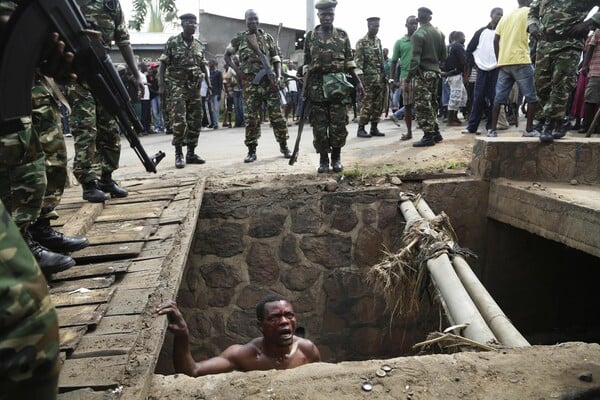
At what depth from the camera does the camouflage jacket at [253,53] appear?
616 centimetres

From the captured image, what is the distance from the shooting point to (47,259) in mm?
2537

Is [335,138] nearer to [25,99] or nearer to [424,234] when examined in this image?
[424,234]

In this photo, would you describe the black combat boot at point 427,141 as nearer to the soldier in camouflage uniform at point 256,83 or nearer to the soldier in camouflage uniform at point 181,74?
the soldier in camouflage uniform at point 256,83

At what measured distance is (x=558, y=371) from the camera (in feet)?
6.40

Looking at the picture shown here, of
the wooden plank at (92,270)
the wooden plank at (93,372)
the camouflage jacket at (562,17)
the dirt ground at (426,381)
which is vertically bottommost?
the dirt ground at (426,381)

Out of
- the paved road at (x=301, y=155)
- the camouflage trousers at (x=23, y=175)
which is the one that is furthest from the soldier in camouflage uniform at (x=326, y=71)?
the camouflage trousers at (x=23, y=175)

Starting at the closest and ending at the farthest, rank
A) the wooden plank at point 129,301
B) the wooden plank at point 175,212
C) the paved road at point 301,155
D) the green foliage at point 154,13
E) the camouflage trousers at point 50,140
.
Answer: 1. the wooden plank at point 129,301
2. the camouflage trousers at point 50,140
3. the wooden plank at point 175,212
4. the paved road at point 301,155
5. the green foliage at point 154,13

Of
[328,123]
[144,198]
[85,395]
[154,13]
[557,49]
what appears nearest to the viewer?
[85,395]

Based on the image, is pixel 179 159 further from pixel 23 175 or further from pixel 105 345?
pixel 105 345

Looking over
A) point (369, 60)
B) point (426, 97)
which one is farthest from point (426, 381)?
point (369, 60)

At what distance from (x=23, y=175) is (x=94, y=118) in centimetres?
167

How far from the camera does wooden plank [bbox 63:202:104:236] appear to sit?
325 cm

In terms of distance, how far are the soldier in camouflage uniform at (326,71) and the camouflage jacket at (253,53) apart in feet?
3.76

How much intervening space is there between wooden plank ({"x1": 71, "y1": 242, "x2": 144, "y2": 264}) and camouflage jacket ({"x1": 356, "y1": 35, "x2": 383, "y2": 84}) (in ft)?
19.5
